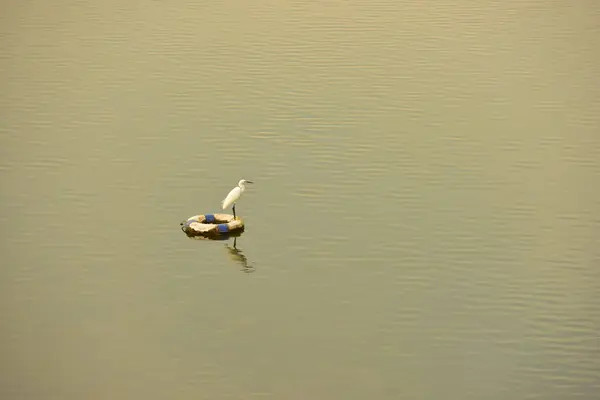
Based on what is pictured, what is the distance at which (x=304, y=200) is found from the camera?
33.4 ft

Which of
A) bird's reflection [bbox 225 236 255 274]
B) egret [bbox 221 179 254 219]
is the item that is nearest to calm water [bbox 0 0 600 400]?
bird's reflection [bbox 225 236 255 274]

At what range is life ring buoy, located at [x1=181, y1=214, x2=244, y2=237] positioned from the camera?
32.1ft

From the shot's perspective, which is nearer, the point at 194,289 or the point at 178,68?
the point at 194,289

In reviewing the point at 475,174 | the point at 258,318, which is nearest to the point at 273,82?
the point at 475,174

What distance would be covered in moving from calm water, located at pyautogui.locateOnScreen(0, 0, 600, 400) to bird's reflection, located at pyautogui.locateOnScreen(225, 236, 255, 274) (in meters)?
0.07

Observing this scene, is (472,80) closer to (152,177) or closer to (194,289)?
(152,177)

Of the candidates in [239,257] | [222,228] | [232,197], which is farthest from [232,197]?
[239,257]

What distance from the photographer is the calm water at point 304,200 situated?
8.14 metres

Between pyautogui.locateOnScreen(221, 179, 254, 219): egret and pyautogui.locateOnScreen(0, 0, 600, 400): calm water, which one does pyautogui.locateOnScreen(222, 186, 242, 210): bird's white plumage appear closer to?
pyautogui.locateOnScreen(221, 179, 254, 219): egret

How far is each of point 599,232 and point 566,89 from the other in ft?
8.97

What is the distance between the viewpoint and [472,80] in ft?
41.0

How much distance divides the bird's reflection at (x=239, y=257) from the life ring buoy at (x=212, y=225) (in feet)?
0.29

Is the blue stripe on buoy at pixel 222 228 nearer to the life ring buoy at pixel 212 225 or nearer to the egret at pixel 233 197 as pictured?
the life ring buoy at pixel 212 225

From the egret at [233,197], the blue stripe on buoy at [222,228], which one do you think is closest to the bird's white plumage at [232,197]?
the egret at [233,197]
